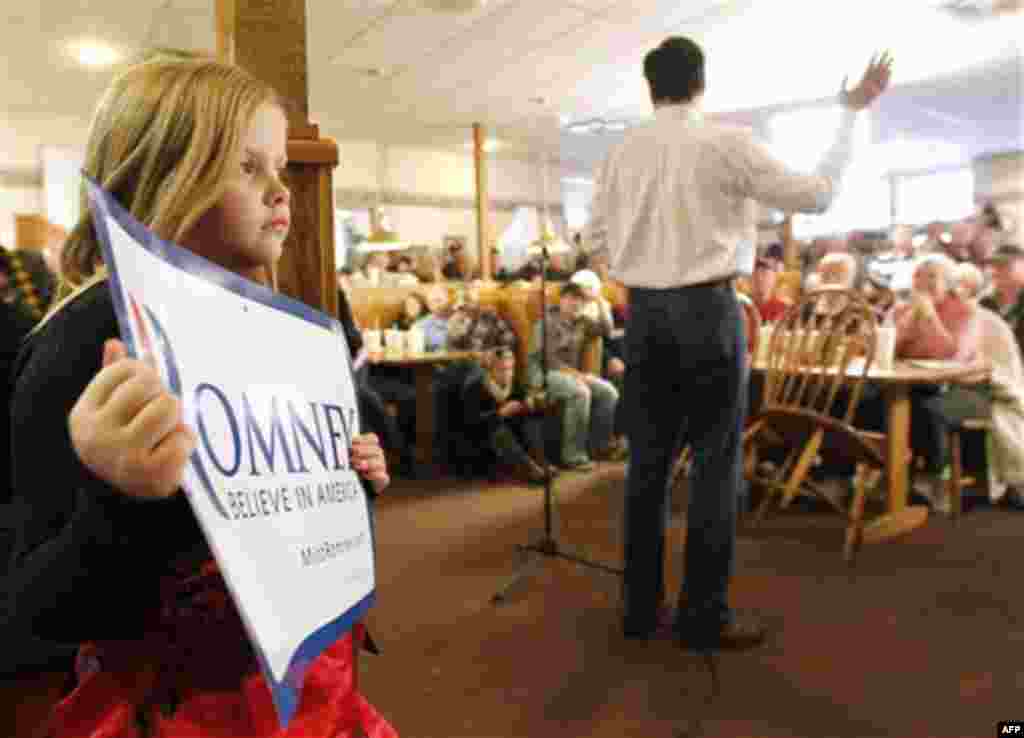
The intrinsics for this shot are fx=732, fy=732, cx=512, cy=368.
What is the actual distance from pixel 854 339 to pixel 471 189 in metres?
8.11

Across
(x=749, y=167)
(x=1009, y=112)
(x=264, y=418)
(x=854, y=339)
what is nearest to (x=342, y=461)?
Answer: (x=264, y=418)

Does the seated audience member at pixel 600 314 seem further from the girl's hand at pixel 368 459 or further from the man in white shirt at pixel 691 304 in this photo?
the girl's hand at pixel 368 459

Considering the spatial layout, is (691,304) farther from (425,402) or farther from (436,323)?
(436,323)

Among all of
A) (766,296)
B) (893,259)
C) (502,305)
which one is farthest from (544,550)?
(893,259)

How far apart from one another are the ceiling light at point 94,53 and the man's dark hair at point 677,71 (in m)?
4.66

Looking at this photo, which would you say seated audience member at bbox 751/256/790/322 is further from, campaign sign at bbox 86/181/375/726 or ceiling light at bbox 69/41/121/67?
ceiling light at bbox 69/41/121/67

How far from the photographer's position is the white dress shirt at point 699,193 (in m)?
1.77

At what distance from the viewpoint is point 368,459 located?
0.73 m

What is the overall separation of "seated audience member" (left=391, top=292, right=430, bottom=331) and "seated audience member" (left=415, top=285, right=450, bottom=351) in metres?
0.13

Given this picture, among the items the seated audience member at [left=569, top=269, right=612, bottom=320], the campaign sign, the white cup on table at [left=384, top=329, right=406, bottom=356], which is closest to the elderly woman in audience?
the seated audience member at [left=569, top=269, right=612, bottom=320]

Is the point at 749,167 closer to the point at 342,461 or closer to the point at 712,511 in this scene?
the point at 712,511

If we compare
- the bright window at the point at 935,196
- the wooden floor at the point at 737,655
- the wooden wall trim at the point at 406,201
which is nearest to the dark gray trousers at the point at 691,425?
the wooden floor at the point at 737,655

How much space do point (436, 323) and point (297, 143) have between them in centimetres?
377

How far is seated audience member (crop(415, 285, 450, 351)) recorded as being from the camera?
480 centimetres
